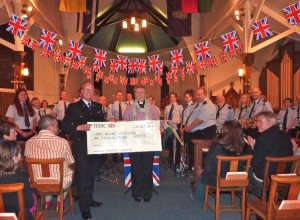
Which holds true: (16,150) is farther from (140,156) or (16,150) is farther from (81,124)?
(140,156)

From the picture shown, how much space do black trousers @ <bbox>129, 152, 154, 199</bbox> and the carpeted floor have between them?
0.14 meters

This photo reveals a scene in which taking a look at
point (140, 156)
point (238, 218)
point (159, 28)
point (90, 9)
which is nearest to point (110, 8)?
point (159, 28)

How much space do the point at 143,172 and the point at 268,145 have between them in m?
1.84

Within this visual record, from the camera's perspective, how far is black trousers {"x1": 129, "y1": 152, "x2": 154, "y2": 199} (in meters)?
4.91

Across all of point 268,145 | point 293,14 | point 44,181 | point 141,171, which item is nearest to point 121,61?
point 293,14

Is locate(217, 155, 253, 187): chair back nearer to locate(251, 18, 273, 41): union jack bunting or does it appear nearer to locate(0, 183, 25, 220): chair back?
locate(0, 183, 25, 220): chair back

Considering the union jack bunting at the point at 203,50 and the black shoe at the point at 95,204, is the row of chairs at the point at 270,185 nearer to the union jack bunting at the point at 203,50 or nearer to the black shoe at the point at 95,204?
the black shoe at the point at 95,204

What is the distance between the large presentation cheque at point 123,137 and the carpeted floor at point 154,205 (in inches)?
30.6

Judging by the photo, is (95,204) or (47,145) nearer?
(47,145)

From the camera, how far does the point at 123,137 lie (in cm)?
456

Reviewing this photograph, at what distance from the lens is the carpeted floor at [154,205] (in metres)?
4.30

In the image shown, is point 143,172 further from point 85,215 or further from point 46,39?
point 46,39

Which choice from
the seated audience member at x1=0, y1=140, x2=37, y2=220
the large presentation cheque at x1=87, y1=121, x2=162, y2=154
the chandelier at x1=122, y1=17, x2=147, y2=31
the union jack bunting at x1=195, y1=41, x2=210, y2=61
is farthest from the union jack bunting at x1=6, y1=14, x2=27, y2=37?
the chandelier at x1=122, y1=17, x2=147, y2=31

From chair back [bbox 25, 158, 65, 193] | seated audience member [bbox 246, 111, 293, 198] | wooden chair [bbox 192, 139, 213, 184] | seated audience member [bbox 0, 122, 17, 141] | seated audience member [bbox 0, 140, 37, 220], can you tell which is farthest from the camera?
wooden chair [bbox 192, 139, 213, 184]
